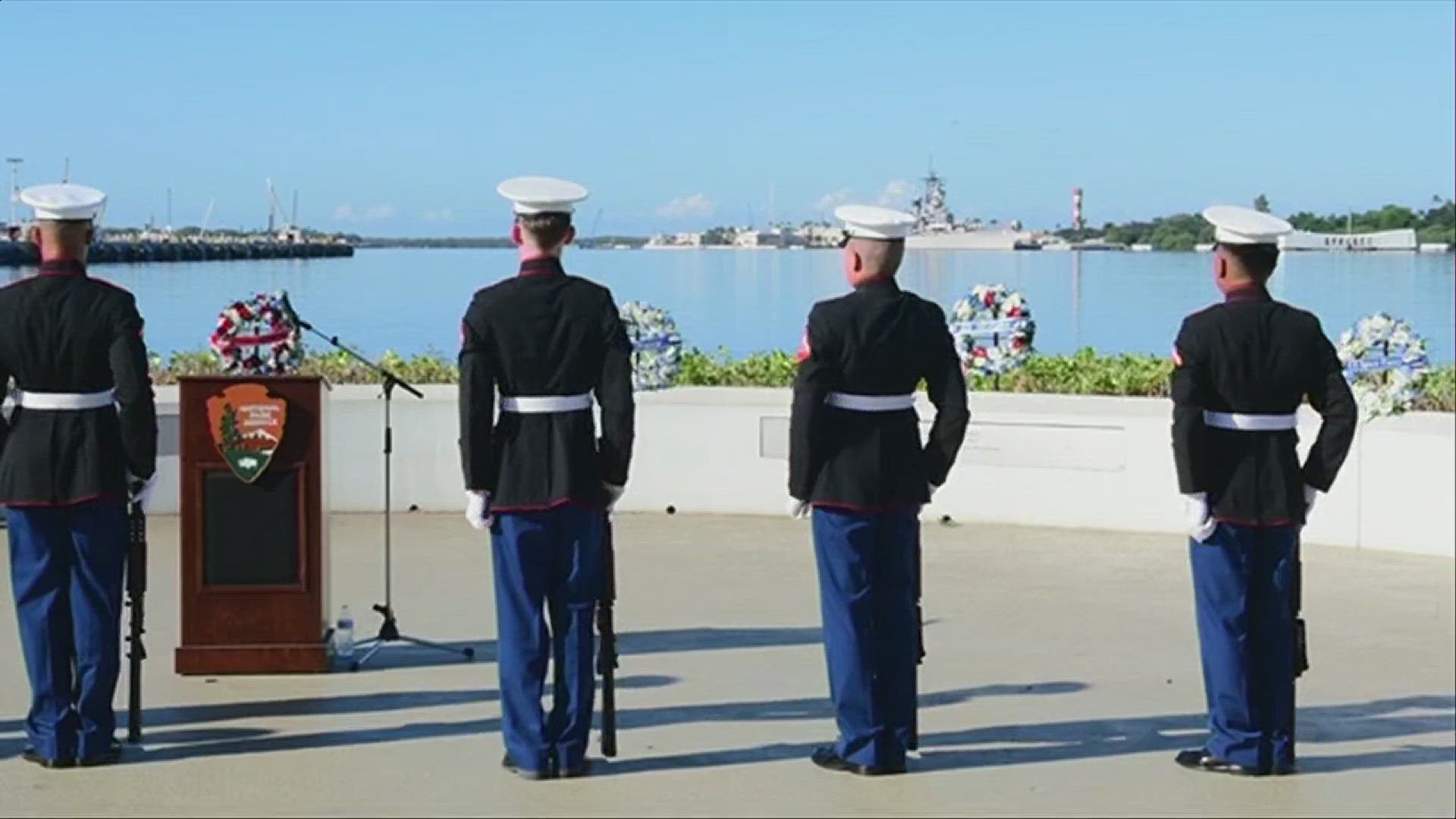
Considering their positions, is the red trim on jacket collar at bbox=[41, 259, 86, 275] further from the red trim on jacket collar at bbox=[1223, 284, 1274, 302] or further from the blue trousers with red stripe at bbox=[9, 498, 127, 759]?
the red trim on jacket collar at bbox=[1223, 284, 1274, 302]

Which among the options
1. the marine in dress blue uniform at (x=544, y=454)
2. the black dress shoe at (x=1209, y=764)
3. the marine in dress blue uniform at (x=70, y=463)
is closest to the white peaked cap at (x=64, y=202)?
the marine in dress blue uniform at (x=70, y=463)

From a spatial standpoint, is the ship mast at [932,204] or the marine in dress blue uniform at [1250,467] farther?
the ship mast at [932,204]

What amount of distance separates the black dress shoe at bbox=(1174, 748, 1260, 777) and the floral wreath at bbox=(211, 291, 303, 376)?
3807mm

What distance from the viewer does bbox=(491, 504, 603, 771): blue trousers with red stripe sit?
7.05 m

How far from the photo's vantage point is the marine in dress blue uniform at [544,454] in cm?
696

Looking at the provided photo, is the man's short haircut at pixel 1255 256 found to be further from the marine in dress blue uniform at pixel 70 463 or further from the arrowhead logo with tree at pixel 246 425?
the arrowhead logo with tree at pixel 246 425

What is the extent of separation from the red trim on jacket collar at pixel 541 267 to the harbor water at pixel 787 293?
1040 millimetres

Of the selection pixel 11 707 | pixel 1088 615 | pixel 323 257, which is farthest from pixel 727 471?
pixel 323 257

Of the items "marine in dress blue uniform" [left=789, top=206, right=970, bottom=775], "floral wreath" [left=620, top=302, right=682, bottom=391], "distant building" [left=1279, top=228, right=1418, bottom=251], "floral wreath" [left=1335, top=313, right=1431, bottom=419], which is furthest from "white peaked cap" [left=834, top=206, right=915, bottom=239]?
"distant building" [left=1279, top=228, right=1418, bottom=251]

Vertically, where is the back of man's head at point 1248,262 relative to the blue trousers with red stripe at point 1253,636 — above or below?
above

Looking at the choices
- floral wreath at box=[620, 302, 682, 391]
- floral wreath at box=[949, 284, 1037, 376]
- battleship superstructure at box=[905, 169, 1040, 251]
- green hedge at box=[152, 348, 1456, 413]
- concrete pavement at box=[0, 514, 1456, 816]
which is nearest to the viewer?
concrete pavement at box=[0, 514, 1456, 816]

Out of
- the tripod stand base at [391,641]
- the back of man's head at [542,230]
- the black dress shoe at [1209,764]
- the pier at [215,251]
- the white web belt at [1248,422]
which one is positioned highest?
the pier at [215,251]

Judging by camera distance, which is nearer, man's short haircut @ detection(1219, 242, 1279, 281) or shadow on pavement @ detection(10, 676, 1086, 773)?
man's short haircut @ detection(1219, 242, 1279, 281)

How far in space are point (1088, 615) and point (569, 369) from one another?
3873 millimetres
